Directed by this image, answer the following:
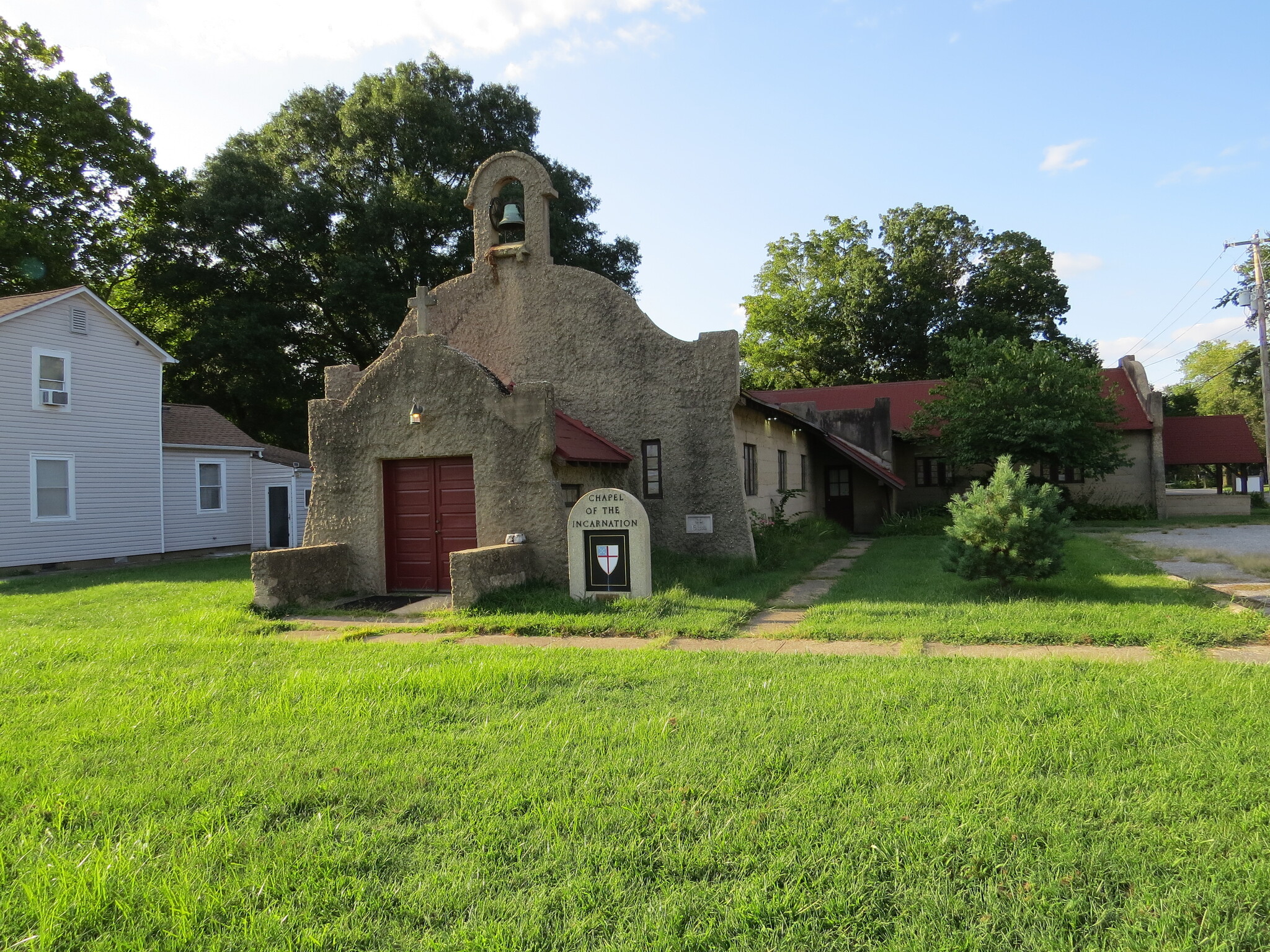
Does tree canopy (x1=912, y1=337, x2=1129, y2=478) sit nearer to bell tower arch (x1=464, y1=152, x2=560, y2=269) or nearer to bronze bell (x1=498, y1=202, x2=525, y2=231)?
bell tower arch (x1=464, y1=152, x2=560, y2=269)

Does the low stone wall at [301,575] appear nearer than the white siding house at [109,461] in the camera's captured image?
Yes

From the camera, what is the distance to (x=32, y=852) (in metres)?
3.72

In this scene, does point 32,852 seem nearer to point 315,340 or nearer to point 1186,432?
point 315,340

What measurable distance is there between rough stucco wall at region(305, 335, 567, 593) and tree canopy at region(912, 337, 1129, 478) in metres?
17.0

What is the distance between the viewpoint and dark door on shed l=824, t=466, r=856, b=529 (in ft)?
83.5

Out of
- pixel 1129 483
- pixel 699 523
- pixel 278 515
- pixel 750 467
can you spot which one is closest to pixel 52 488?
pixel 278 515

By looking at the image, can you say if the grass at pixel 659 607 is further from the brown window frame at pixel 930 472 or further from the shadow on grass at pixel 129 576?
the brown window frame at pixel 930 472

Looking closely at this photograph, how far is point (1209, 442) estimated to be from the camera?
31422mm

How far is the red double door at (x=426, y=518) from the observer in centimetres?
1241

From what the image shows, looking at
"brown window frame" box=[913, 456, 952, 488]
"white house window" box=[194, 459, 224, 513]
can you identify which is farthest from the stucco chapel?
"brown window frame" box=[913, 456, 952, 488]

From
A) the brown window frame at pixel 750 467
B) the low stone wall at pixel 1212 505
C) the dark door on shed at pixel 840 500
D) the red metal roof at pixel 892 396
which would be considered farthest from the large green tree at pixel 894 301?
the brown window frame at pixel 750 467

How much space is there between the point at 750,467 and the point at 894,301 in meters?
31.1

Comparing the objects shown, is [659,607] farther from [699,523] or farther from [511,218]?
[511,218]

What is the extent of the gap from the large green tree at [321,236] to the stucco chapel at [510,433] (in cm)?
1717
